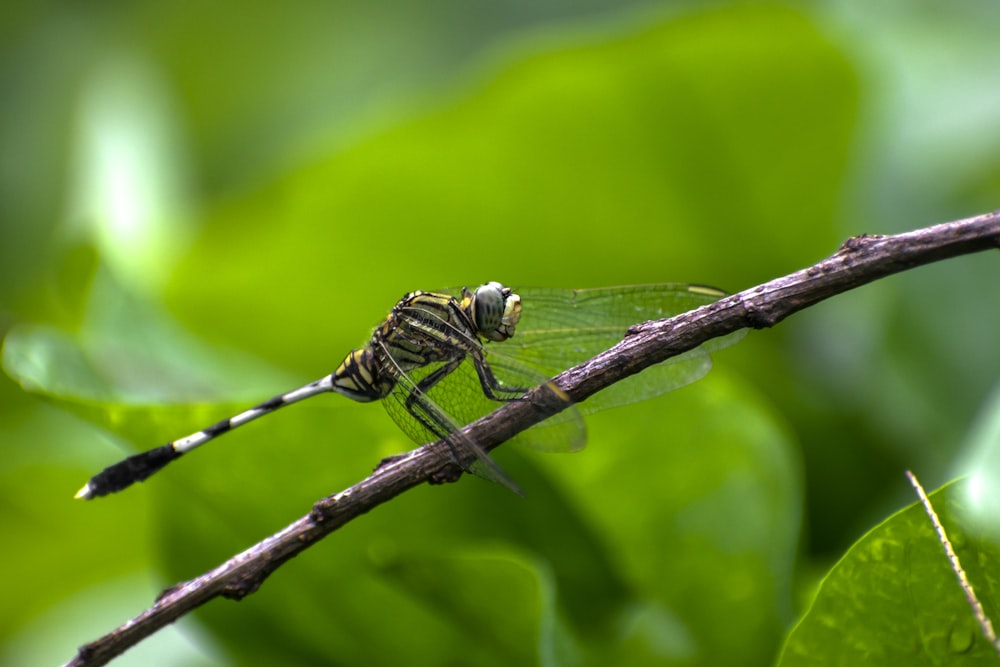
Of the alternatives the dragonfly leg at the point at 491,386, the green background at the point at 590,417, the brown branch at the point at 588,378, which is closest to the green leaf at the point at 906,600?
the green background at the point at 590,417

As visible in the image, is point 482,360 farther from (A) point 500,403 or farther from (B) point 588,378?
(B) point 588,378

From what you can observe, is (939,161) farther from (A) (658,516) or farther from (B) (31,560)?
(B) (31,560)

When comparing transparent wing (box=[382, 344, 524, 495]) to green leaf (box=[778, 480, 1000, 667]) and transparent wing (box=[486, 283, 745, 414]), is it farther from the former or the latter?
green leaf (box=[778, 480, 1000, 667])

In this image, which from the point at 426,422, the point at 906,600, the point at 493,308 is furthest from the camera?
the point at 493,308

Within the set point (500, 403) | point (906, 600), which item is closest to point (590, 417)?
point (500, 403)

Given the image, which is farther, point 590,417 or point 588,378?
point 590,417

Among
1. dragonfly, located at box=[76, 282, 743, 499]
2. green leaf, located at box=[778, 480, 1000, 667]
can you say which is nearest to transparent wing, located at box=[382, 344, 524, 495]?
dragonfly, located at box=[76, 282, 743, 499]

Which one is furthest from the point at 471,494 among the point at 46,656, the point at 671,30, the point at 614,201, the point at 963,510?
the point at 46,656

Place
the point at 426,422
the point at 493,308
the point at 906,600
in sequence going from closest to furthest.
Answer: the point at 906,600 < the point at 426,422 < the point at 493,308
